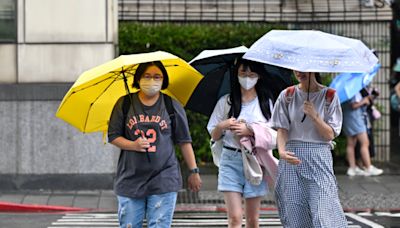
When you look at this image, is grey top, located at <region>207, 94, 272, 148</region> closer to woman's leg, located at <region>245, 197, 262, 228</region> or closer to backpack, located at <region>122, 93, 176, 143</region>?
woman's leg, located at <region>245, 197, 262, 228</region>

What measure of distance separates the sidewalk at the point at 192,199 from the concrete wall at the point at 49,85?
353 mm

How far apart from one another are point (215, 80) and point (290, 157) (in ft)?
4.49

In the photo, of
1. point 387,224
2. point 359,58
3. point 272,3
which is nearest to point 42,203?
point 387,224

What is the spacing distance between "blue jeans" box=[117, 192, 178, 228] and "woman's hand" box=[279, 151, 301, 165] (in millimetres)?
878

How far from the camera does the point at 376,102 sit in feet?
50.0

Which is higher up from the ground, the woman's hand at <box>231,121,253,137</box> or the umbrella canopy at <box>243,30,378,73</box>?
the umbrella canopy at <box>243,30,378,73</box>

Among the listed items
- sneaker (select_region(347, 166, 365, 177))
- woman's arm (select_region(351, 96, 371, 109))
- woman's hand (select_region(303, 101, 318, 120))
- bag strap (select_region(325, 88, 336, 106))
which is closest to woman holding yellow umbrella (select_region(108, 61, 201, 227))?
woman's hand (select_region(303, 101, 318, 120))

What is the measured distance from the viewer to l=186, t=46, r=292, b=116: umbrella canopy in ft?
25.2

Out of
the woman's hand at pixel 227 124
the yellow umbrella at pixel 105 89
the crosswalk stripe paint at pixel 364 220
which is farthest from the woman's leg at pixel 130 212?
the crosswalk stripe paint at pixel 364 220

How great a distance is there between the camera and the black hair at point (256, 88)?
7508mm

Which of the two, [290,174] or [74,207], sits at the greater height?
[290,174]

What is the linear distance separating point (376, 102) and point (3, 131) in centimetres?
622

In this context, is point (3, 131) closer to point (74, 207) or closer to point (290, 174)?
point (74, 207)

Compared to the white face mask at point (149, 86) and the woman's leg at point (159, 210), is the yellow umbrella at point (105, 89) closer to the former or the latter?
the white face mask at point (149, 86)
